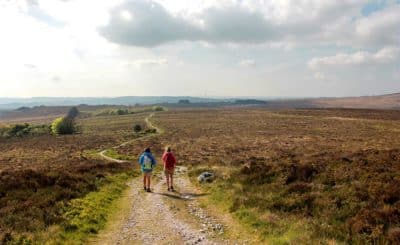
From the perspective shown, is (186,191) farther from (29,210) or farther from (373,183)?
(373,183)

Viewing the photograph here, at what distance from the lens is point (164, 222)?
11.7m

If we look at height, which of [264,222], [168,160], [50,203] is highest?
[168,160]

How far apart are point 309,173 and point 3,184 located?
14.2 m

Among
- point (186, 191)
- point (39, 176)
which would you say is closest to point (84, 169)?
point (39, 176)

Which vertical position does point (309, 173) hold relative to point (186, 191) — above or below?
above

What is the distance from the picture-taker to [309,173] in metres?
15.8

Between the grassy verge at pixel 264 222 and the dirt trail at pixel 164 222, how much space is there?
19.7 inches

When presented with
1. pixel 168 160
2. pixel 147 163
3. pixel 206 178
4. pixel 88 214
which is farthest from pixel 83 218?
pixel 206 178

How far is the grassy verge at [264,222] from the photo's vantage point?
30.5 ft

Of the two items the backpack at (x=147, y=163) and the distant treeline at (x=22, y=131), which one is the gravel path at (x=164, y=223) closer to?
the backpack at (x=147, y=163)

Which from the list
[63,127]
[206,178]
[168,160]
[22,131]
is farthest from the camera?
[22,131]

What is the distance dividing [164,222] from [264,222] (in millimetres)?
3343

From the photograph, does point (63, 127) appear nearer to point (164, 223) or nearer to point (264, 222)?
point (164, 223)

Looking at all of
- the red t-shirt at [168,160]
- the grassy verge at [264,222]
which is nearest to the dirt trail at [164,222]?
the grassy verge at [264,222]
